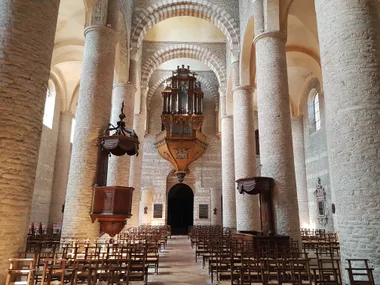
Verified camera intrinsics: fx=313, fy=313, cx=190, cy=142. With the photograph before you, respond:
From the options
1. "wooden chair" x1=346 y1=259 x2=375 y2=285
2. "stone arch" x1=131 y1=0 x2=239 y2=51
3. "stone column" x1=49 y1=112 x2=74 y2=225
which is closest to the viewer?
"wooden chair" x1=346 y1=259 x2=375 y2=285

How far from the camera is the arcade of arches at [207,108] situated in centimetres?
545

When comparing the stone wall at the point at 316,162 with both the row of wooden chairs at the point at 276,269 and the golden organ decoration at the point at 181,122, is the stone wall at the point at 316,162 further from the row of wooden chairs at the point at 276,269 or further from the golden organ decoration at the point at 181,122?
the row of wooden chairs at the point at 276,269

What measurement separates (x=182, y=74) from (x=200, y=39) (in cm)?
279

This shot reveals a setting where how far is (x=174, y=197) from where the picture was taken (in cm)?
2752

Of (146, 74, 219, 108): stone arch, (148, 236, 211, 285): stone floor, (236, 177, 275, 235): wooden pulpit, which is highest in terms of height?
(146, 74, 219, 108): stone arch

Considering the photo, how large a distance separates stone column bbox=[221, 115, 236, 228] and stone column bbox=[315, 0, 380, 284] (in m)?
12.2

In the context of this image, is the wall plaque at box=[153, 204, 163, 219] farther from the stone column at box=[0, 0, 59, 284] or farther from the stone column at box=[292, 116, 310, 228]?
the stone column at box=[0, 0, 59, 284]

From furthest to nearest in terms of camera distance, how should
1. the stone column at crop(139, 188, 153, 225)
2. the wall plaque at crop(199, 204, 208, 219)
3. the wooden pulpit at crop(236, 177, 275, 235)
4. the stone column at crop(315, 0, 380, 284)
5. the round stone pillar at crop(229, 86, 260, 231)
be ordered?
the wall plaque at crop(199, 204, 208, 219), the stone column at crop(139, 188, 153, 225), the round stone pillar at crop(229, 86, 260, 231), the wooden pulpit at crop(236, 177, 275, 235), the stone column at crop(315, 0, 380, 284)

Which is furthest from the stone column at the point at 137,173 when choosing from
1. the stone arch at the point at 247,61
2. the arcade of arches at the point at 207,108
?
the stone arch at the point at 247,61

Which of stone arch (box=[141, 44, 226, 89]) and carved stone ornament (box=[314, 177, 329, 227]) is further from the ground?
stone arch (box=[141, 44, 226, 89])

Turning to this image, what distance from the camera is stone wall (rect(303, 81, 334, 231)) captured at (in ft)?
57.0

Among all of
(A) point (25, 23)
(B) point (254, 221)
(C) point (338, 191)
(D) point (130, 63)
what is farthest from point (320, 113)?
(A) point (25, 23)

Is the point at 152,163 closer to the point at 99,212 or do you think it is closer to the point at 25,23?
the point at 99,212

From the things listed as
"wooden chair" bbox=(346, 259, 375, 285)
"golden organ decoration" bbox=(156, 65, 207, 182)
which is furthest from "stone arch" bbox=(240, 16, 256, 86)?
"wooden chair" bbox=(346, 259, 375, 285)
